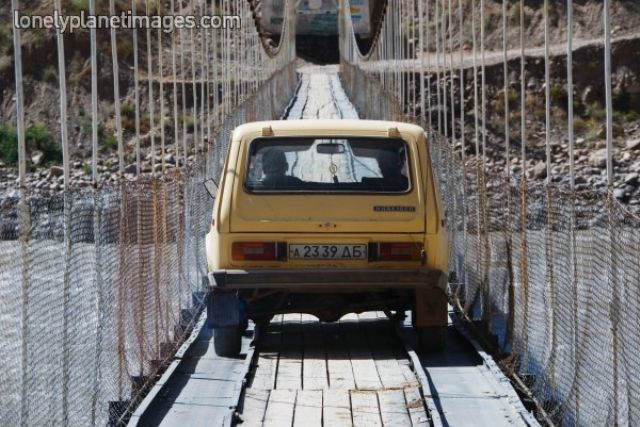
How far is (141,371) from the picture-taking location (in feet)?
33.1

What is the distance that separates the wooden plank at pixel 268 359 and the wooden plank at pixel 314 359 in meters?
0.20

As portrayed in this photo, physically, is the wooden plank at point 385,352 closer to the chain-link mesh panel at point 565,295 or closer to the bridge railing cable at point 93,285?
the chain-link mesh panel at point 565,295

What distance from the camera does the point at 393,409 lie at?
956 cm

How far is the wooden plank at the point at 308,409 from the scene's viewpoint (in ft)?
30.2

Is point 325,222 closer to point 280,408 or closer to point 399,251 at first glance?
point 399,251

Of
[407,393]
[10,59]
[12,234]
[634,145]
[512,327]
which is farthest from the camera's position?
[10,59]

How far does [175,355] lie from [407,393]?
6.61ft

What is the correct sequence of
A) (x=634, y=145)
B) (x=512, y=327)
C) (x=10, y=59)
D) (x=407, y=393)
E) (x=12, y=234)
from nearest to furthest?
(x=12, y=234) → (x=407, y=393) → (x=512, y=327) → (x=634, y=145) → (x=10, y=59)

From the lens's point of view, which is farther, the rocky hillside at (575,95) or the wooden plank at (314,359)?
the rocky hillside at (575,95)

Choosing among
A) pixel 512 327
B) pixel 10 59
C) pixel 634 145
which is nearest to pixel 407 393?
pixel 512 327

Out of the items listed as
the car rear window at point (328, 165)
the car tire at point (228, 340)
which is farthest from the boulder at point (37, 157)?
the car tire at point (228, 340)

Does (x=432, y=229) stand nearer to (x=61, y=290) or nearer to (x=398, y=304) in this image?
(x=398, y=304)

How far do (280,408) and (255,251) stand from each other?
6.15 feet

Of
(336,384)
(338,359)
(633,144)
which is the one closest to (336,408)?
(336,384)
